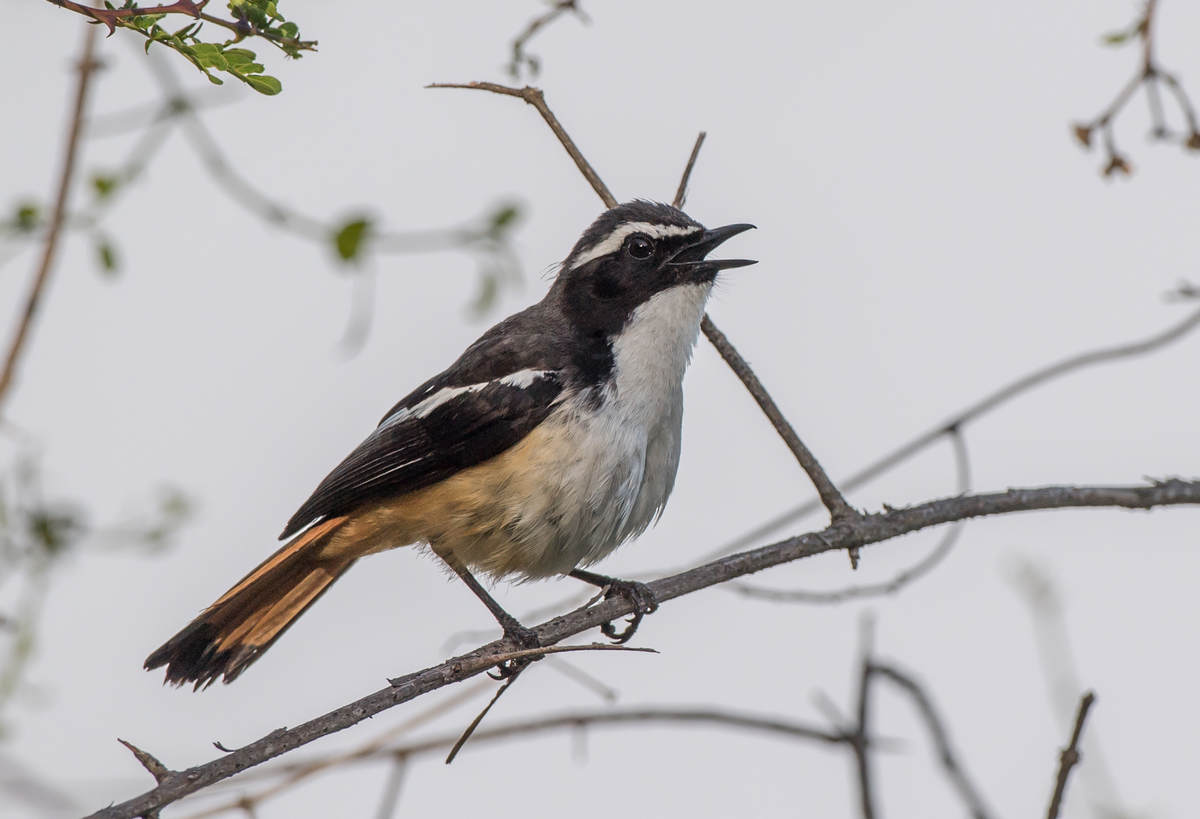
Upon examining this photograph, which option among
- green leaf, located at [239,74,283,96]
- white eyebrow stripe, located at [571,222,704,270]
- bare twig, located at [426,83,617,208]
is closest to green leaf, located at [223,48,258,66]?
green leaf, located at [239,74,283,96]

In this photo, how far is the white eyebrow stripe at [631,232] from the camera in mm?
5676

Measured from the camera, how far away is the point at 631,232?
225 inches

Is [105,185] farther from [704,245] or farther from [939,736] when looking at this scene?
[939,736]

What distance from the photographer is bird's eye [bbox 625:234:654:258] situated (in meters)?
5.69

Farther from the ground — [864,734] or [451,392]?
[451,392]

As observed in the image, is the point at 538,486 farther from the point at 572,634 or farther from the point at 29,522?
the point at 29,522

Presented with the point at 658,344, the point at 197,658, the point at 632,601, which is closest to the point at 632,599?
the point at 632,601

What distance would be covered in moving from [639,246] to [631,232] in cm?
6

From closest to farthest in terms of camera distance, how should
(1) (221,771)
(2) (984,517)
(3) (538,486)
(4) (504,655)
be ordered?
(1) (221,771) < (4) (504,655) < (2) (984,517) < (3) (538,486)

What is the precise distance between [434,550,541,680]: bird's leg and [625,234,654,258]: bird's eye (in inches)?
55.2

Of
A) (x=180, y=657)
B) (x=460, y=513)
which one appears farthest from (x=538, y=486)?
(x=180, y=657)

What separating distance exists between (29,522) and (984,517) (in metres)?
3.51

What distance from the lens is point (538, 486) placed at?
507 centimetres

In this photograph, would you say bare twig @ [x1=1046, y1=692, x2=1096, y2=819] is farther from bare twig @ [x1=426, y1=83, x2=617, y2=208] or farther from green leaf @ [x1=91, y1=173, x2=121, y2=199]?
green leaf @ [x1=91, y1=173, x2=121, y2=199]
